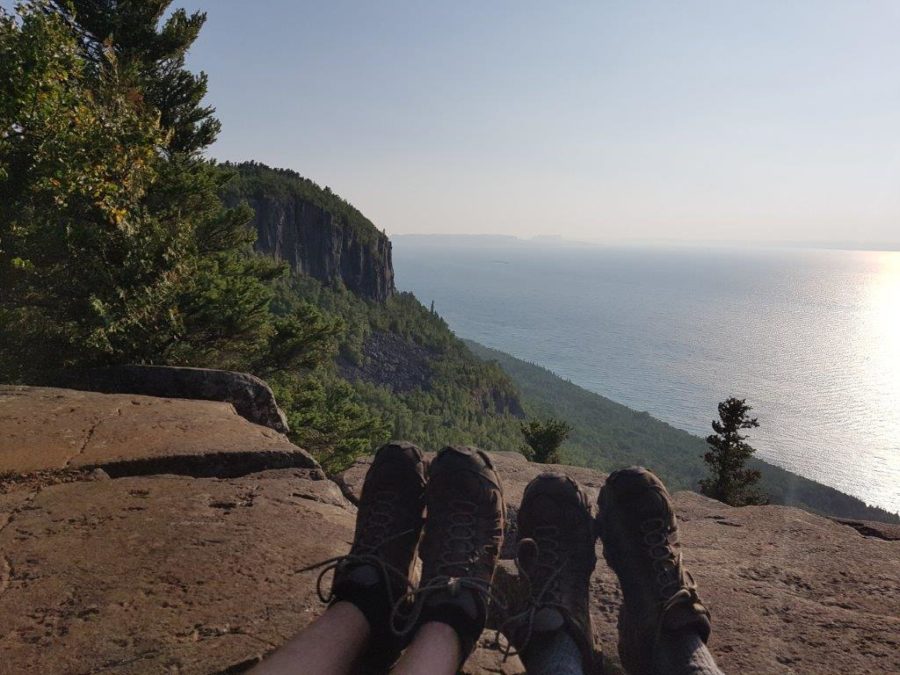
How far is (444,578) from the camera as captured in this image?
2.12 metres

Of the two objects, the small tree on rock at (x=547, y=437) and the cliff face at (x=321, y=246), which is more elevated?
the cliff face at (x=321, y=246)

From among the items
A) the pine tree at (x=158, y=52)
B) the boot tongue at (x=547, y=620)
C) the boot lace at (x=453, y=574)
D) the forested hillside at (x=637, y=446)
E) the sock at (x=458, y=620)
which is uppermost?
the pine tree at (x=158, y=52)

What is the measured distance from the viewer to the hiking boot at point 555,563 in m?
2.14

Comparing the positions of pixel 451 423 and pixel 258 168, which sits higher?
pixel 258 168

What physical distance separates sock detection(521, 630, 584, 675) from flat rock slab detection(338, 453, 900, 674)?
16cm

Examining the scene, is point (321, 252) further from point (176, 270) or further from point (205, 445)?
point (205, 445)

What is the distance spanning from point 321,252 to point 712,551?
10686cm

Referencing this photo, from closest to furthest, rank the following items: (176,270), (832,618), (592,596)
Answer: (832,618) < (592,596) < (176,270)

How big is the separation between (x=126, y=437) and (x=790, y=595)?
5.01 meters

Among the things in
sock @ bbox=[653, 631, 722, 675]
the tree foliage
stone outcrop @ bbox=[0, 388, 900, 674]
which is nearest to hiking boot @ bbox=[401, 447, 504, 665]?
stone outcrop @ bbox=[0, 388, 900, 674]

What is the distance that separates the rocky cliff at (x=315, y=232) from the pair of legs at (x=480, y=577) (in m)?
98.0

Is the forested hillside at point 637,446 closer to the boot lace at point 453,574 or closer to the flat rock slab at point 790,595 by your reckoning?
the flat rock slab at point 790,595

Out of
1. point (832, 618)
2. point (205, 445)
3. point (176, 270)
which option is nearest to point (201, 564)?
point (205, 445)

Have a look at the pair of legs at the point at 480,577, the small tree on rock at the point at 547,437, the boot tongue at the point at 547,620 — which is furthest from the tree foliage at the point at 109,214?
the small tree on rock at the point at 547,437
